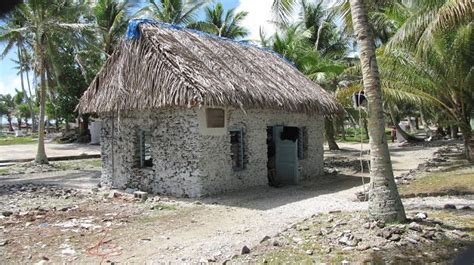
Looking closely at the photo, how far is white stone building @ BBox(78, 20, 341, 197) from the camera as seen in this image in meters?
10.6

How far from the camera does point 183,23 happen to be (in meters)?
26.1

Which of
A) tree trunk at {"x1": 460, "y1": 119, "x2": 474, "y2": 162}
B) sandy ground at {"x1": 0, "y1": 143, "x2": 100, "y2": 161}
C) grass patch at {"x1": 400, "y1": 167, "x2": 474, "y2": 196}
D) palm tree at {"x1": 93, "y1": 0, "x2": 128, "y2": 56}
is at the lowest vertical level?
grass patch at {"x1": 400, "y1": 167, "x2": 474, "y2": 196}

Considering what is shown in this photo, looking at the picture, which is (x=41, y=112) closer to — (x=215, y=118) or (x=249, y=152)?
(x=249, y=152)

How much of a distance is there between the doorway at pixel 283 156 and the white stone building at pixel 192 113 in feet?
0.10

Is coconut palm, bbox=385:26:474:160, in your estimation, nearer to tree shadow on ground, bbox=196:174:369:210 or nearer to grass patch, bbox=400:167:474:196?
grass patch, bbox=400:167:474:196

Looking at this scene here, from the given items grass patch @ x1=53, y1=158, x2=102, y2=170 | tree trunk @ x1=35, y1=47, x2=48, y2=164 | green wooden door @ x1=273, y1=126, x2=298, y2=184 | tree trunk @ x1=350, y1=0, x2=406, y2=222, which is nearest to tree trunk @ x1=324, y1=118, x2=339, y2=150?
green wooden door @ x1=273, y1=126, x2=298, y2=184

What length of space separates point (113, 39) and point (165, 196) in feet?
60.5

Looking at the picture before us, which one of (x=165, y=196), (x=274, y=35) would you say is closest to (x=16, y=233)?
(x=165, y=196)

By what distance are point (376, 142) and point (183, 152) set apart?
5235 mm

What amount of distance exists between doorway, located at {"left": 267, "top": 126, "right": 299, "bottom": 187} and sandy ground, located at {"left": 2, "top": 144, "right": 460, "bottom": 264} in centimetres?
57

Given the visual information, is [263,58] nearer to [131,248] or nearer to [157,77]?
[157,77]

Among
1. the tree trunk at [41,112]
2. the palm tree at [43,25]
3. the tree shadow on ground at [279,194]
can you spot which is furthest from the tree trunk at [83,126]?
the tree shadow on ground at [279,194]

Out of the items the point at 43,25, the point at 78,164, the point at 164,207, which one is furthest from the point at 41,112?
Answer: the point at 164,207

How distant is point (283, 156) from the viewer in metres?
13.5
